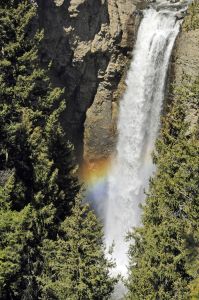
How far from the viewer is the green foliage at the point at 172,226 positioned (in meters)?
23.2

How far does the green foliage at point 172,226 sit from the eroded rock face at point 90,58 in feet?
62.1

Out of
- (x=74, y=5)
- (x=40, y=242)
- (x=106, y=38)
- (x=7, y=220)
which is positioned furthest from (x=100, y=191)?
(x=7, y=220)

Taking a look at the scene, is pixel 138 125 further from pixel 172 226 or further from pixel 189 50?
pixel 172 226

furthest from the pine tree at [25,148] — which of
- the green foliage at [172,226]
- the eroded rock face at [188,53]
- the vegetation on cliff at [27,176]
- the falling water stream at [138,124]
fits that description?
the eroded rock face at [188,53]

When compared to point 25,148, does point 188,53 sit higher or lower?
higher

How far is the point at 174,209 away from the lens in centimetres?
2491

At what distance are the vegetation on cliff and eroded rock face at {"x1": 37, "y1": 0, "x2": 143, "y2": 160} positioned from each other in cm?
1262

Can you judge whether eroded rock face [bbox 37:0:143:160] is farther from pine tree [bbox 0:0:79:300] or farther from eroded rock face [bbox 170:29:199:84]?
pine tree [bbox 0:0:79:300]

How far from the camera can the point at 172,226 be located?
2334cm

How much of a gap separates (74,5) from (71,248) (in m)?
25.9

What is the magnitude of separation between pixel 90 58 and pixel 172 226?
23.9 m

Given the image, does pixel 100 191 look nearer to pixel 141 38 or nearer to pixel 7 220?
pixel 141 38

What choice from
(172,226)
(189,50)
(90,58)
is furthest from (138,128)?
(172,226)

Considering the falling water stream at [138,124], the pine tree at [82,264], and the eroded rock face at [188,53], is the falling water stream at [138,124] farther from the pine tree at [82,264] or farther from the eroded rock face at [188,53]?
the pine tree at [82,264]
